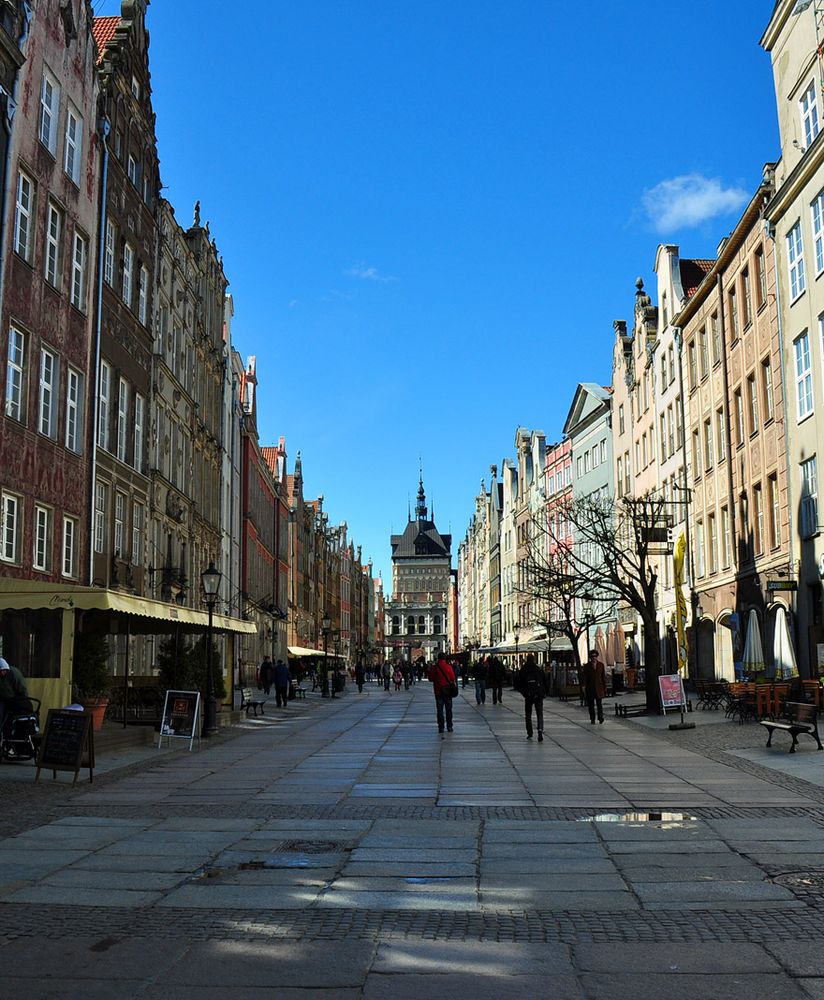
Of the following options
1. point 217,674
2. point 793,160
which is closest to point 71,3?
point 217,674

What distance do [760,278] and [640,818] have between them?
1051 inches

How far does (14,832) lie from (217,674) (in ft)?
65.3

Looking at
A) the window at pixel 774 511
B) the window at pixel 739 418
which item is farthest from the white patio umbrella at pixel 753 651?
the window at pixel 739 418

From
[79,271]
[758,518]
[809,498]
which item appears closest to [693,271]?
[758,518]

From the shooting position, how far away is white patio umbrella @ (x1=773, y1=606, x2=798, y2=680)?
89.2 ft

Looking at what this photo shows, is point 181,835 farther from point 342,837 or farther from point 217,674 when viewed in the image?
point 217,674

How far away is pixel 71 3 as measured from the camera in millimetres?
27156

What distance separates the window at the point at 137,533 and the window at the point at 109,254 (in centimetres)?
669

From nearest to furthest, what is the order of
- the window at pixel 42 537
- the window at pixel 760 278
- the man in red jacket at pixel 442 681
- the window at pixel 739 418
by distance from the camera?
the man in red jacket at pixel 442 681, the window at pixel 42 537, the window at pixel 760 278, the window at pixel 739 418

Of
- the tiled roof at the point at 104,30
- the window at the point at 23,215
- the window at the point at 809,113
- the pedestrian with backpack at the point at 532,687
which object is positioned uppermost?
the tiled roof at the point at 104,30

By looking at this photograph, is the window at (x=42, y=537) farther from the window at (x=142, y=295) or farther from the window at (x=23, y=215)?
the window at (x=142, y=295)

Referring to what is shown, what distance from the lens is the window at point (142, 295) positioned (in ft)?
111

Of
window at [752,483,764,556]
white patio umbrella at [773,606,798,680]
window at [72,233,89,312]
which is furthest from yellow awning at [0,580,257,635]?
window at [752,483,764,556]

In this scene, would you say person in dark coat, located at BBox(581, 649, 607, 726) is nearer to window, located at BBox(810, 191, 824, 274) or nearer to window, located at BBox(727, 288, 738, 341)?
window, located at BBox(810, 191, 824, 274)
